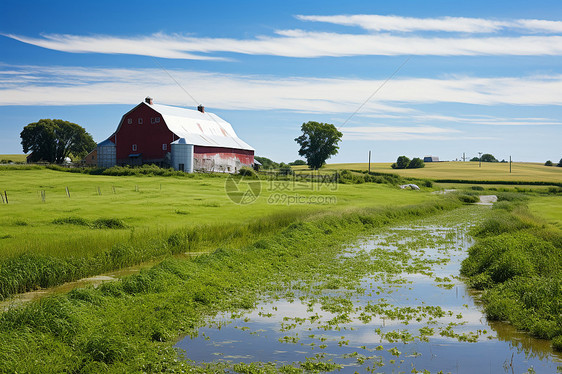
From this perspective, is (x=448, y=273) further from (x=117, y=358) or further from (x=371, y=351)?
(x=117, y=358)

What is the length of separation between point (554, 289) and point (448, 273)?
5475mm

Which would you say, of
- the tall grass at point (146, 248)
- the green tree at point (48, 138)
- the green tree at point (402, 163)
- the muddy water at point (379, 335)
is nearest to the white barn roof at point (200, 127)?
the green tree at point (48, 138)

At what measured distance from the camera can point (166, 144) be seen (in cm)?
7369

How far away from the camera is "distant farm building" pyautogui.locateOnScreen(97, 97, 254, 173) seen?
238ft

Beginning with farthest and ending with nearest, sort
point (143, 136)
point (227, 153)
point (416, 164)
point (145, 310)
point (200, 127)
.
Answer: point (416, 164) < point (200, 127) < point (227, 153) < point (143, 136) < point (145, 310)

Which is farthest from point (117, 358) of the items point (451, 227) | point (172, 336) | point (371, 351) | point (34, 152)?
point (34, 152)

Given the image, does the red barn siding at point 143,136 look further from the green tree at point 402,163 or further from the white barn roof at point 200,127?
the green tree at point 402,163

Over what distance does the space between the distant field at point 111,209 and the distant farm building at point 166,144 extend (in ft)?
38.1

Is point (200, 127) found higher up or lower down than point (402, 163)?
higher up

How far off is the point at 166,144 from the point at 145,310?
63.8 meters

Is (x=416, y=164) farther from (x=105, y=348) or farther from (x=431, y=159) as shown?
(x=105, y=348)

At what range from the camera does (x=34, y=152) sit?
10500cm

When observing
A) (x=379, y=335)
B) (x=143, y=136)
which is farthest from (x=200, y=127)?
(x=379, y=335)

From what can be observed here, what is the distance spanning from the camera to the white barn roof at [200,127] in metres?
74.9
